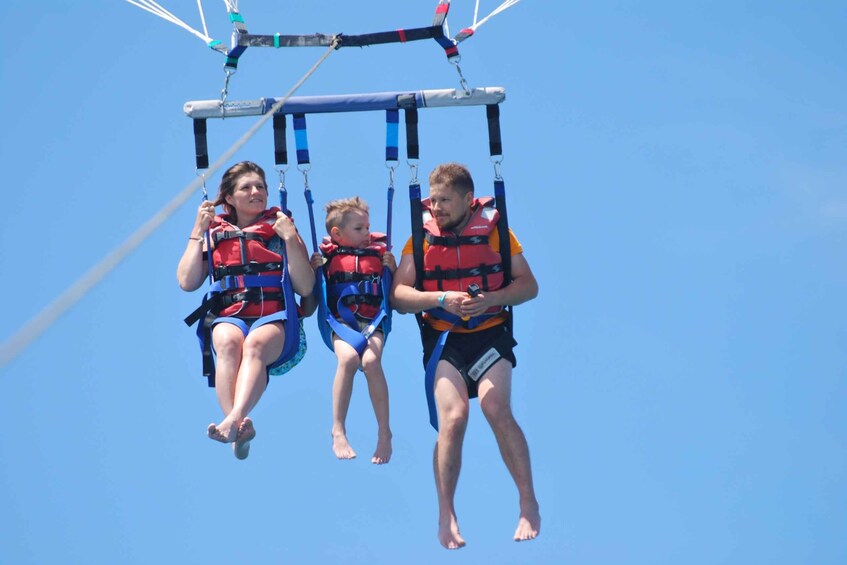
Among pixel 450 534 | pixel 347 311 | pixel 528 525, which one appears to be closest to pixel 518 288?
pixel 347 311

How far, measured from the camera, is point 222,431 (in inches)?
328

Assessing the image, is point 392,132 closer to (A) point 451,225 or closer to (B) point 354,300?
(A) point 451,225

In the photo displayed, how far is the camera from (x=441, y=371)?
9.05 meters

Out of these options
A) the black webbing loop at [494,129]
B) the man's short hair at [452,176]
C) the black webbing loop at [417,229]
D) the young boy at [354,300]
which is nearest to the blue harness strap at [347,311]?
the young boy at [354,300]

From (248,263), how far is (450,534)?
2333mm

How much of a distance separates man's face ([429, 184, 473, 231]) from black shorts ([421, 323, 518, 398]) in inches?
30.0

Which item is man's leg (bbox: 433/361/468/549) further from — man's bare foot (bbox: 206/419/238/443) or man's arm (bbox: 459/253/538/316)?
man's bare foot (bbox: 206/419/238/443)

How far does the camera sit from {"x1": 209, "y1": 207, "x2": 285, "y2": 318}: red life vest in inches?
363

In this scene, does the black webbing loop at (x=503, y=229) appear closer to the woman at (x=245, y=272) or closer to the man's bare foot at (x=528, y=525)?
the woman at (x=245, y=272)

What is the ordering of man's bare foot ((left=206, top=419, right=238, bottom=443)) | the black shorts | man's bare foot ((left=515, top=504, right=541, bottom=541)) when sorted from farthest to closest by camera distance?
1. the black shorts
2. man's bare foot ((left=515, top=504, right=541, bottom=541))
3. man's bare foot ((left=206, top=419, right=238, bottom=443))

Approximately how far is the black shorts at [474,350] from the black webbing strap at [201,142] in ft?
6.64

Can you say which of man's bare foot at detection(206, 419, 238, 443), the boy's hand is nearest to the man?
the boy's hand

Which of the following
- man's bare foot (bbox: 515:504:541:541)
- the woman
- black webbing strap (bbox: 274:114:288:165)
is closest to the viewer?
man's bare foot (bbox: 515:504:541:541)

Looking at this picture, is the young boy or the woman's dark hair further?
the woman's dark hair
